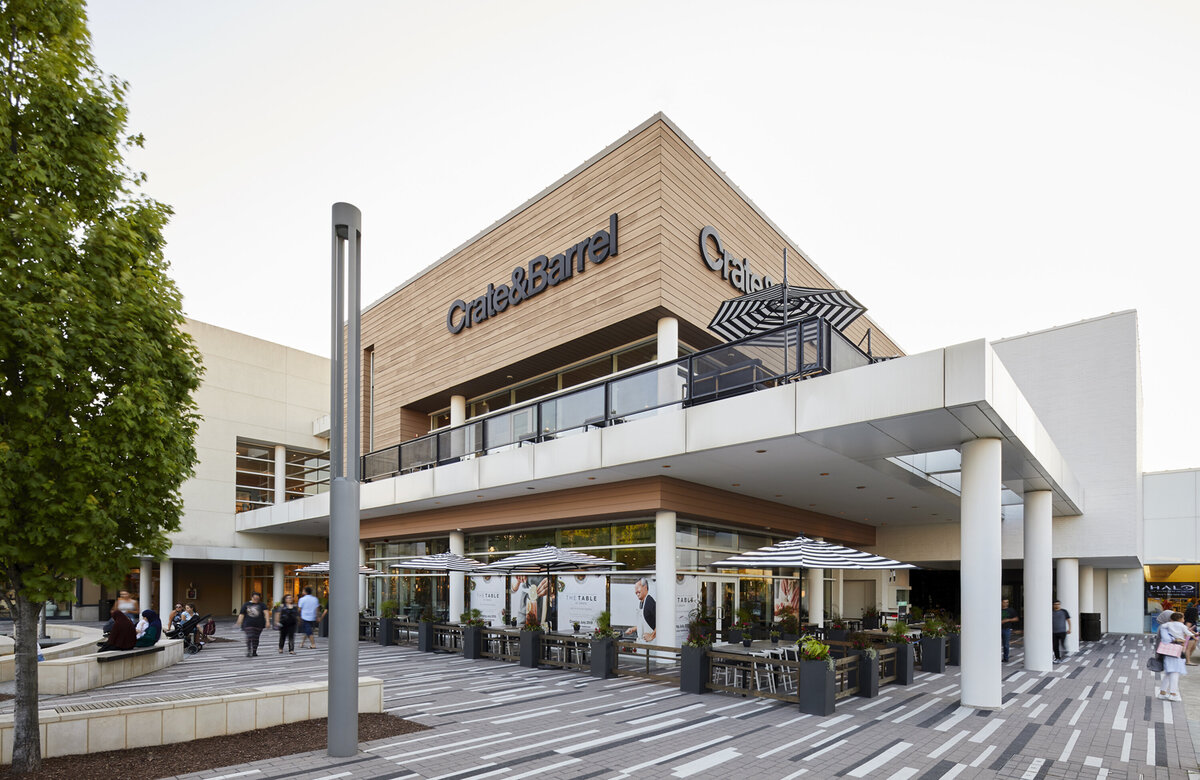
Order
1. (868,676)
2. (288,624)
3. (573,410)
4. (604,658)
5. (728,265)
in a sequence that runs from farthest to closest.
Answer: (288,624)
(728,265)
(573,410)
(604,658)
(868,676)

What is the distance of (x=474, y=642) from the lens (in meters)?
17.0

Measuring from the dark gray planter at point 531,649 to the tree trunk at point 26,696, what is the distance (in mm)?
9657

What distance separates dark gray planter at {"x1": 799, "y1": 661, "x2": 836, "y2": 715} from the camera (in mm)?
10352

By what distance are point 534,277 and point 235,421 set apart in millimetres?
21092

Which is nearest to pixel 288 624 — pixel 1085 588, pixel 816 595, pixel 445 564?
pixel 445 564

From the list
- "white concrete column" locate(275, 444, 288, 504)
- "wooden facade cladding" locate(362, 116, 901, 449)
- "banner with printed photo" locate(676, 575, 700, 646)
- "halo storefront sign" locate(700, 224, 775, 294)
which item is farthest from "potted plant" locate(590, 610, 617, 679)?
"white concrete column" locate(275, 444, 288, 504)

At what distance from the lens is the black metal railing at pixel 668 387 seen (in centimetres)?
1152

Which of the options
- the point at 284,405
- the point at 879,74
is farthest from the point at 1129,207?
the point at 284,405

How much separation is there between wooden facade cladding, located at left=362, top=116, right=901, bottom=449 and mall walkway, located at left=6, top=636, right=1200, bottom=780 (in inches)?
311

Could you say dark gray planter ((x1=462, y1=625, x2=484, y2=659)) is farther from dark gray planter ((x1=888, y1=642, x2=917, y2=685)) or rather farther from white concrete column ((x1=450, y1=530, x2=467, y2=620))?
dark gray planter ((x1=888, y1=642, x2=917, y2=685))

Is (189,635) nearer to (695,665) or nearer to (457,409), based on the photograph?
(457,409)

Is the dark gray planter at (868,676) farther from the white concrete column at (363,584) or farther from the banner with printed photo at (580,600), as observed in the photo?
the white concrete column at (363,584)

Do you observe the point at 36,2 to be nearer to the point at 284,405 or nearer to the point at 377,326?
the point at 377,326

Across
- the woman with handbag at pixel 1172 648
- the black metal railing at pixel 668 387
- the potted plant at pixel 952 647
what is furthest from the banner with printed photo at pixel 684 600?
the woman with handbag at pixel 1172 648
